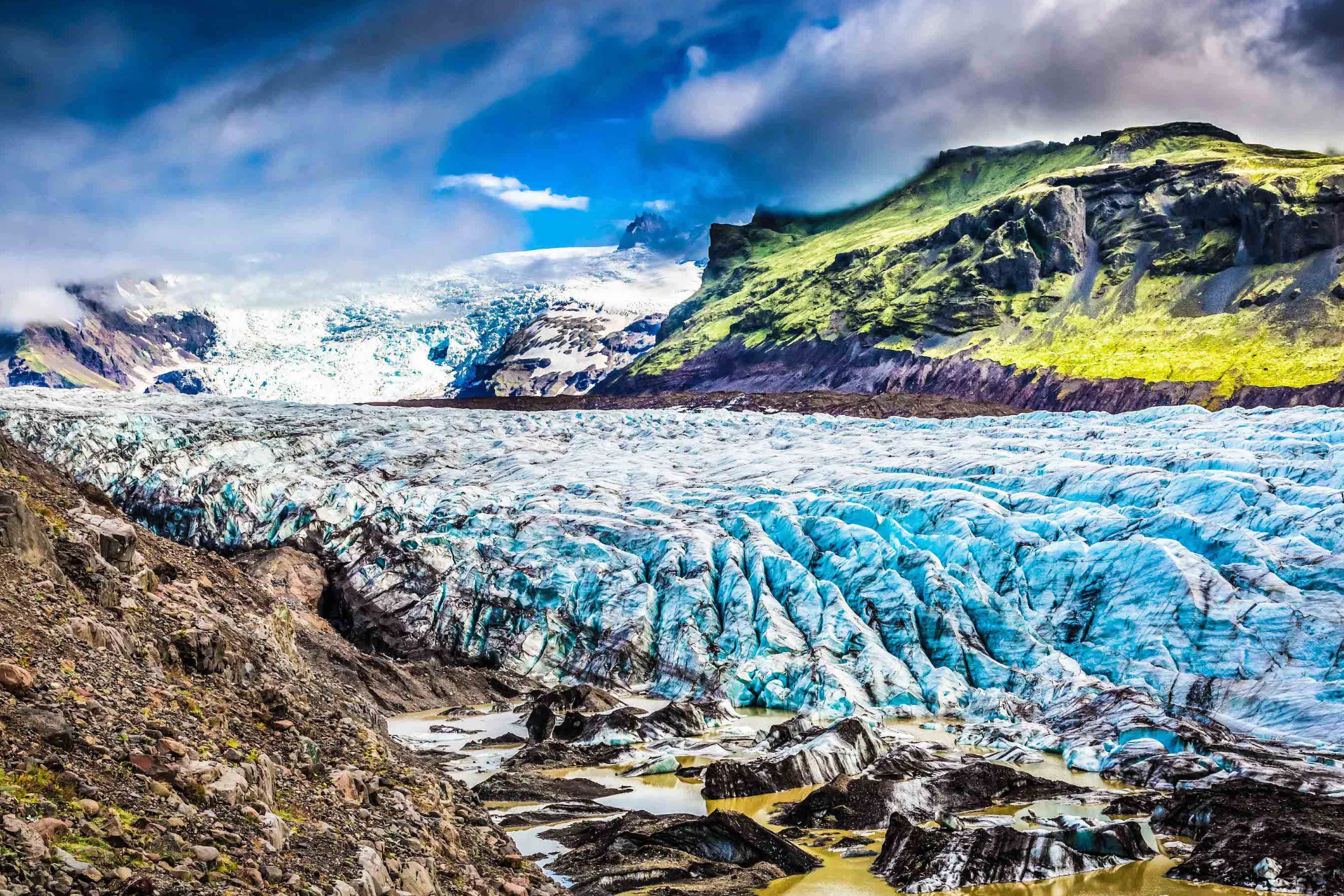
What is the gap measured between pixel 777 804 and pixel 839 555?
676 inches

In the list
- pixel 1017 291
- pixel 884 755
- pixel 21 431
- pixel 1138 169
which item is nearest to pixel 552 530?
pixel 884 755

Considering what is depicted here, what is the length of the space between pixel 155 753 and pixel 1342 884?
58.8 feet

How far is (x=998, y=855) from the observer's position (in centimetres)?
1797

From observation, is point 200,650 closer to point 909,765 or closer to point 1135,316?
point 909,765

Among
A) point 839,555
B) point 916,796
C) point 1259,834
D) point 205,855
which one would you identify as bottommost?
point 916,796

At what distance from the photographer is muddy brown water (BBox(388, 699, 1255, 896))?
56.7 feet

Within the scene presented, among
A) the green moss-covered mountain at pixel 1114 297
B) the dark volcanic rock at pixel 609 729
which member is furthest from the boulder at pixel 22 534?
the green moss-covered mountain at pixel 1114 297

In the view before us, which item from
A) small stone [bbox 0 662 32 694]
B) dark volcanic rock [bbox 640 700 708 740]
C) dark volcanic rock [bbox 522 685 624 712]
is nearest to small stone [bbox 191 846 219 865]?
small stone [bbox 0 662 32 694]

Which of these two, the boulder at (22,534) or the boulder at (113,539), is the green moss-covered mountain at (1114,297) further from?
the boulder at (22,534)

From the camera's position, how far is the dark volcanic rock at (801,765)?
23438 millimetres

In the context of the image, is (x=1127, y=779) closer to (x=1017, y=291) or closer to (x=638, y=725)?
(x=638, y=725)

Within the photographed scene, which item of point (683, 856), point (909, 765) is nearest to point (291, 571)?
point (909, 765)

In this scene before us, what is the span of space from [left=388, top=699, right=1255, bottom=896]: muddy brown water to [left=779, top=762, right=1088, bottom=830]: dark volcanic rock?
0.44 metres

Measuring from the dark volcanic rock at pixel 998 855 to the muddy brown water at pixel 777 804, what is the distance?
20 centimetres
